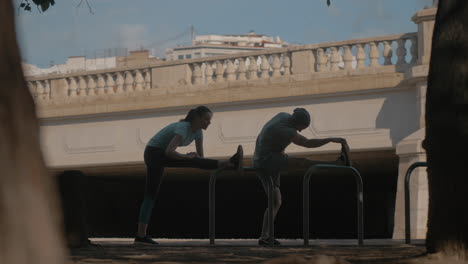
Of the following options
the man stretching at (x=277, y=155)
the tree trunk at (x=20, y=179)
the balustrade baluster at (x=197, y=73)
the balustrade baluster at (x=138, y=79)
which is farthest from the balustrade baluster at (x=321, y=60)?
the tree trunk at (x=20, y=179)

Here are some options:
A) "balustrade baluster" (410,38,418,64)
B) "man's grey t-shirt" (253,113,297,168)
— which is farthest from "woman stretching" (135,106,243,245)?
"balustrade baluster" (410,38,418,64)

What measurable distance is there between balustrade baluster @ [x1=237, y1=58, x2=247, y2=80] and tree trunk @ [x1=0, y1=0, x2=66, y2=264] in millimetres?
22305

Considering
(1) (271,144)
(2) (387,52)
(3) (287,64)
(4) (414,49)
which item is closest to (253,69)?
(3) (287,64)

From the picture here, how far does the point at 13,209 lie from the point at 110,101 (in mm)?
24501

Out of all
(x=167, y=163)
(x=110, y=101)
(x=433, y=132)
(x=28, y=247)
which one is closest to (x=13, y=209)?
(x=28, y=247)

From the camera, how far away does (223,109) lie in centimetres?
2509

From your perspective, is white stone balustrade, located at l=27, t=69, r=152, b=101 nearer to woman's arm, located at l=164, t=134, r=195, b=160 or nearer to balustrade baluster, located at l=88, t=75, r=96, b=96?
balustrade baluster, located at l=88, t=75, r=96, b=96

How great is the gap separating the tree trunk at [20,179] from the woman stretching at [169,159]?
27.0 feet

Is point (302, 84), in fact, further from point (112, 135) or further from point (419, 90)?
point (112, 135)

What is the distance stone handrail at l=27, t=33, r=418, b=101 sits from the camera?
23.0 meters

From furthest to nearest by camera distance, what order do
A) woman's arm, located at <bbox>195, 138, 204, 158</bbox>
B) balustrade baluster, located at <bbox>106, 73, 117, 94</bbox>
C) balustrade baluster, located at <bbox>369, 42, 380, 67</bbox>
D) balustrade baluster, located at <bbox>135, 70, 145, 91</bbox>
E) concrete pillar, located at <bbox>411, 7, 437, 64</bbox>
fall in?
balustrade baluster, located at <bbox>106, 73, 117, 94</bbox> < balustrade baluster, located at <bbox>135, 70, 145, 91</bbox> < balustrade baluster, located at <bbox>369, 42, 380, 67</bbox> < concrete pillar, located at <bbox>411, 7, 437, 64</bbox> < woman's arm, located at <bbox>195, 138, 204, 158</bbox>

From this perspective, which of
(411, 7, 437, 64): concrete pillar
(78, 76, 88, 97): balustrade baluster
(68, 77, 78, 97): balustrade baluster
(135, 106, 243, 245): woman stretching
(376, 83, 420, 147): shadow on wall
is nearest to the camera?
(135, 106, 243, 245): woman stretching

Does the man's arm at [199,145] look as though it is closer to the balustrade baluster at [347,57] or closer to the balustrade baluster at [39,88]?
the balustrade baluster at [347,57]

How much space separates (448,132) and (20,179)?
4095 mm
